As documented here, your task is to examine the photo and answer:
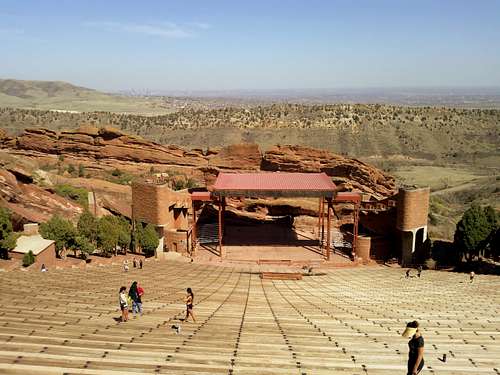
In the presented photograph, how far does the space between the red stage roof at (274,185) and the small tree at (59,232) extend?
35.4 ft

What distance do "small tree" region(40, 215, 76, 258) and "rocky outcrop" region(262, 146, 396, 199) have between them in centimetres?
2375

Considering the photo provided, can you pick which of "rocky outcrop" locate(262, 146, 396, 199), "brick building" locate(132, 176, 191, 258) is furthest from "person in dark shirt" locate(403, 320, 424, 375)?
"rocky outcrop" locate(262, 146, 396, 199)

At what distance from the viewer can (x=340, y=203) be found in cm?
4312

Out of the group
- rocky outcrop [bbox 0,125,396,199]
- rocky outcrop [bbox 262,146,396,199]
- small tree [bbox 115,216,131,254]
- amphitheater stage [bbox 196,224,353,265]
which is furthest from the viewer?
rocky outcrop [bbox 0,125,396,199]

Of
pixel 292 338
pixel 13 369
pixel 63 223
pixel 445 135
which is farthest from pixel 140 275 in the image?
pixel 445 135

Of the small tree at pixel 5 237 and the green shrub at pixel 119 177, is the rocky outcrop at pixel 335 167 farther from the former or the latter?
the small tree at pixel 5 237

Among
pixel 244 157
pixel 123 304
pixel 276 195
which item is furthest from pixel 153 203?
pixel 123 304

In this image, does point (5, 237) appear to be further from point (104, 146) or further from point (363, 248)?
point (104, 146)

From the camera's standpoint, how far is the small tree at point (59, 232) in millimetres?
28391

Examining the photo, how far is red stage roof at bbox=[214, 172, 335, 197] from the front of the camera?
1366 inches

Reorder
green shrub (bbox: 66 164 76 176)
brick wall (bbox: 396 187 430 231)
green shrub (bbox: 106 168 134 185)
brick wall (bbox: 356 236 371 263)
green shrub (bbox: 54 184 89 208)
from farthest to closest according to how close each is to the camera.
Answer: green shrub (bbox: 66 164 76 176)
green shrub (bbox: 106 168 134 185)
green shrub (bbox: 54 184 89 208)
brick wall (bbox: 356 236 371 263)
brick wall (bbox: 396 187 430 231)

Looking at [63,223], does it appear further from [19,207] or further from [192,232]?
[192,232]

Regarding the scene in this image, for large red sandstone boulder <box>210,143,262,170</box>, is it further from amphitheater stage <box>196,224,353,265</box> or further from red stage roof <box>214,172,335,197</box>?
red stage roof <box>214,172,335,197</box>

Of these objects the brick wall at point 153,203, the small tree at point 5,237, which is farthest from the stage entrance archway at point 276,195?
the small tree at point 5,237
